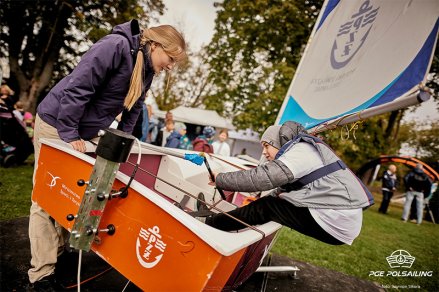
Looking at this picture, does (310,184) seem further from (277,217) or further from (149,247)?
(149,247)

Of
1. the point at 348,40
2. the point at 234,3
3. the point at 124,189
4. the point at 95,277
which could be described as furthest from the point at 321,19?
the point at 234,3

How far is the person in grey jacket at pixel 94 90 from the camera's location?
1636 mm

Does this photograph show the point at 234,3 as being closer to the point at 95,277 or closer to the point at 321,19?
the point at 321,19

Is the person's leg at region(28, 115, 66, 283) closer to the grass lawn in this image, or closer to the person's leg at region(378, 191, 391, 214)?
the grass lawn

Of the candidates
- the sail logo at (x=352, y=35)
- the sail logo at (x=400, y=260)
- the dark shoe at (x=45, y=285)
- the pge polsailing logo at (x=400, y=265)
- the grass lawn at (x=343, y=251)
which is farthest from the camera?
the sail logo at (x=400, y=260)

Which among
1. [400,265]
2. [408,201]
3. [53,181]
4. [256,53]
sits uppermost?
[256,53]

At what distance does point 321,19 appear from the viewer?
3320 mm

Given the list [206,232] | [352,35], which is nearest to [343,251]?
[352,35]

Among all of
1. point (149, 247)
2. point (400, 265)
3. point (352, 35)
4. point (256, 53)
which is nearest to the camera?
point (149, 247)

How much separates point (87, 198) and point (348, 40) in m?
2.52

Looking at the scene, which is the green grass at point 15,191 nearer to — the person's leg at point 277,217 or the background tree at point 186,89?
the person's leg at point 277,217

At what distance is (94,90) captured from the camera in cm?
169

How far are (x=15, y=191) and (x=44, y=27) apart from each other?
408 inches

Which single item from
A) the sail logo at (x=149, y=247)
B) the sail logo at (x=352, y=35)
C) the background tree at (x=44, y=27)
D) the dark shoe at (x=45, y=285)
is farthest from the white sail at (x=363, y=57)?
the background tree at (x=44, y=27)
